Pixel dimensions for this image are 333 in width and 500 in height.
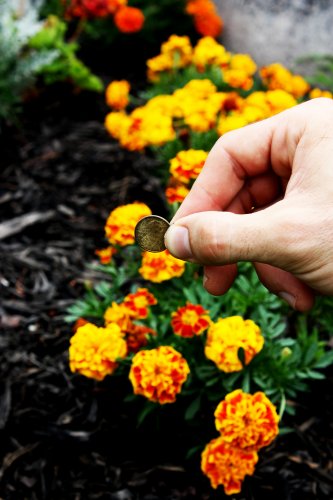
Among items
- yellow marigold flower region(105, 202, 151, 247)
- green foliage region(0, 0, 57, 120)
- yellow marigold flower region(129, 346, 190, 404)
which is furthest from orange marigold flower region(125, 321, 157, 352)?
green foliage region(0, 0, 57, 120)

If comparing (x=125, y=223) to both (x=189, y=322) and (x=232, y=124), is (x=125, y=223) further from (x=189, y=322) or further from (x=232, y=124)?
(x=232, y=124)

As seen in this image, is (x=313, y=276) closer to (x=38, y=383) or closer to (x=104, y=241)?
(x=38, y=383)

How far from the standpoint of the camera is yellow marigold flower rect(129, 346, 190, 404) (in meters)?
1.79

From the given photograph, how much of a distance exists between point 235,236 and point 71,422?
4.43 ft

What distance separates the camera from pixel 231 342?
180cm

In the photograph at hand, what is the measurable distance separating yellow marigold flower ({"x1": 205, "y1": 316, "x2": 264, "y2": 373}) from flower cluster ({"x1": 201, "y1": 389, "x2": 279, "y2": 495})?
0.11 metres

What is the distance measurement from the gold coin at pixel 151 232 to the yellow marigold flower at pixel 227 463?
688 mm

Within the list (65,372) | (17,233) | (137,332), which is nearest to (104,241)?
(17,233)

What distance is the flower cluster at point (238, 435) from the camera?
1.72 metres

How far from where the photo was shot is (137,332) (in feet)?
6.77

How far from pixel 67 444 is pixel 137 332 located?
59 cm

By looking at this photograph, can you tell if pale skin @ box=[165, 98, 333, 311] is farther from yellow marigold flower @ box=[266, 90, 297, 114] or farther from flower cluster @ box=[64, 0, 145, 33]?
flower cluster @ box=[64, 0, 145, 33]

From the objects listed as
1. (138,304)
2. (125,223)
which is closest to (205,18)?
(125,223)

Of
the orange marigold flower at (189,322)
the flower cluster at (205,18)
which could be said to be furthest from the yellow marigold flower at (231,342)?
the flower cluster at (205,18)
